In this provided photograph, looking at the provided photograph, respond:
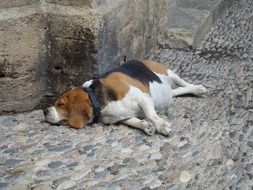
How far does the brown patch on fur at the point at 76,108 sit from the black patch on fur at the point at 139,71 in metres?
0.45

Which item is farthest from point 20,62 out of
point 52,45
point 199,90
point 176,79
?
point 199,90

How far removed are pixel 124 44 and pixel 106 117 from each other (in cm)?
128

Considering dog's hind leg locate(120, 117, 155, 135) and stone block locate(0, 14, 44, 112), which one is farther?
stone block locate(0, 14, 44, 112)

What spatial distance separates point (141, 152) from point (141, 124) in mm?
371

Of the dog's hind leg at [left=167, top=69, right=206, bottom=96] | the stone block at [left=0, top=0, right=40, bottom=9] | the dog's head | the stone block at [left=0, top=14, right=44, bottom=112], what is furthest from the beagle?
the stone block at [left=0, top=0, right=40, bottom=9]

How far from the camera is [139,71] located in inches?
190

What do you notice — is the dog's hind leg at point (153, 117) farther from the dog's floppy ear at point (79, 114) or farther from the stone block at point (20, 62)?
the stone block at point (20, 62)

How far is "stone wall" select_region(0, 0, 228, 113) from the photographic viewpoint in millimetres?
4590

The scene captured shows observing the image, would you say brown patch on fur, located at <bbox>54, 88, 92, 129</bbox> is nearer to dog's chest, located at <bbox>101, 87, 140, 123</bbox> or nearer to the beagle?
the beagle

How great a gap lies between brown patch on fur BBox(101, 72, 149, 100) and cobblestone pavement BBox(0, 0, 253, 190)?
0.93 feet

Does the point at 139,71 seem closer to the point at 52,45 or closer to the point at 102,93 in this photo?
the point at 102,93

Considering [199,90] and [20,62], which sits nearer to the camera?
[20,62]

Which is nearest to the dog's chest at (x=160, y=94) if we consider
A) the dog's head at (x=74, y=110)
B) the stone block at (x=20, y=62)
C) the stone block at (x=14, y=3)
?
the dog's head at (x=74, y=110)

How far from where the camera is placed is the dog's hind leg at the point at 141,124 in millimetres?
4270
